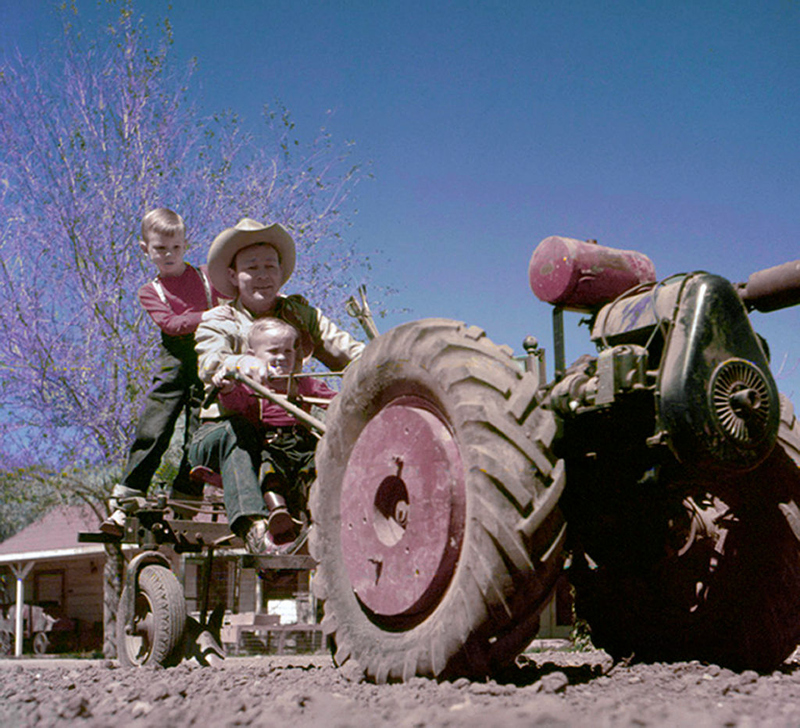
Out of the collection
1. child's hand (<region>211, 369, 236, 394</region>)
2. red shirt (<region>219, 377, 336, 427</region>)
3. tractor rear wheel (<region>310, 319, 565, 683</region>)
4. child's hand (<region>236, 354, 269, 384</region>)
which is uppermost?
child's hand (<region>236, 354, 269, 384</region>)

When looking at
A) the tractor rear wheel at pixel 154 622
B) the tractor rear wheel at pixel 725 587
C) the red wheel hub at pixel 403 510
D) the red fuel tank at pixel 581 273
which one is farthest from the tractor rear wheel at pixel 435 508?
the tractor rear wheel at pixel 154 622

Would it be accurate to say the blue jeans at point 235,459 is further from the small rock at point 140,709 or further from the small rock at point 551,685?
the small rock at point 551,685

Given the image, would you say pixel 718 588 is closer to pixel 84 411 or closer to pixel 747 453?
pixel 747 453

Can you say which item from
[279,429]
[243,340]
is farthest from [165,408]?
[279,429]

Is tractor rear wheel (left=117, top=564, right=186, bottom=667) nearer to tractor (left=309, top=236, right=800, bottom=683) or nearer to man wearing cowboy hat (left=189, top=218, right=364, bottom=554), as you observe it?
man wearing cowboy hat (left=189, top=218, right=364, bottom=554)

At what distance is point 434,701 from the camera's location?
7.84 feet

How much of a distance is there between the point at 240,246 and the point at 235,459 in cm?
140

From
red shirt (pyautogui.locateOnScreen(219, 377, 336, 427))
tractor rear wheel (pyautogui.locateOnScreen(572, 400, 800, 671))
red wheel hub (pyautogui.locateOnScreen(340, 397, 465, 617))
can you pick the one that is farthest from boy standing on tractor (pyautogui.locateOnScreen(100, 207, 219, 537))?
tractor rear wheel (pyautogui.locateOnScreen(572, 400, 800, 671))

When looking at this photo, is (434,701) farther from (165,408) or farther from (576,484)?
(165,408)

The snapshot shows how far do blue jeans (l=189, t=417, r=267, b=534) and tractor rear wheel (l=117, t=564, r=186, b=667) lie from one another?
2.10ft

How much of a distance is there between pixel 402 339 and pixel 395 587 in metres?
0.84

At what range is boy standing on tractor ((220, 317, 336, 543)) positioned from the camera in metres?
4.81

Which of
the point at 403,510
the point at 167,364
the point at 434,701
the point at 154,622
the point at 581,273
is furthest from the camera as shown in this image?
the point at 167,364

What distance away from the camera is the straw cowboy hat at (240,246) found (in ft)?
17.8
